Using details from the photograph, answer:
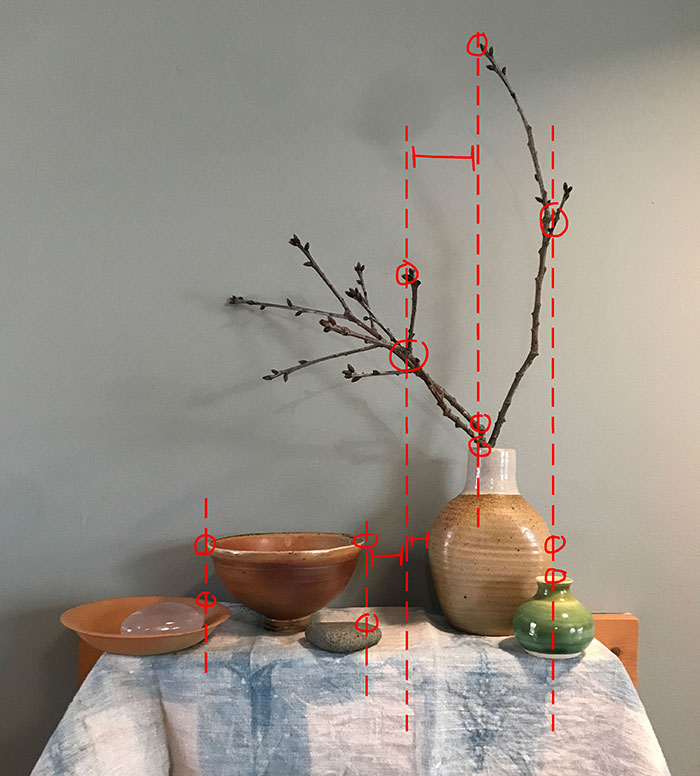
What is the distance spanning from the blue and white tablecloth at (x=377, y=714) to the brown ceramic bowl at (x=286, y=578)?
0.08 metres

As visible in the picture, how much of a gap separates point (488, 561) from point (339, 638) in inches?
8.9

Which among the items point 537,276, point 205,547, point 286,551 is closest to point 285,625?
point 286,551

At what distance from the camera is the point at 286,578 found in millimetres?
958

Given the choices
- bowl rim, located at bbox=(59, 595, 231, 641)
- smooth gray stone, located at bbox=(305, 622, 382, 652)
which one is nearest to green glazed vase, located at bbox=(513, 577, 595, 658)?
smooth gray stone, located at bbox=(305, 622, 382, 652)

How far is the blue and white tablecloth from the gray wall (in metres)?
0.24

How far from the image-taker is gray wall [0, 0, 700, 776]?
1.16 m

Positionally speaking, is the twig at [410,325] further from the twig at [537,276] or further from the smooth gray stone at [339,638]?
the smooth gray stone at [339,638]

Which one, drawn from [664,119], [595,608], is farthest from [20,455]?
[664,119]

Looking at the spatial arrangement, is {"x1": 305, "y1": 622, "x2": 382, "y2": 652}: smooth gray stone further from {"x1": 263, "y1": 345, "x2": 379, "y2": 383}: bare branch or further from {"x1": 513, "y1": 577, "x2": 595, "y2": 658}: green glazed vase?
{"x1": 263, "y1": 345, "x2": 379, "y2": 383}: bare branch

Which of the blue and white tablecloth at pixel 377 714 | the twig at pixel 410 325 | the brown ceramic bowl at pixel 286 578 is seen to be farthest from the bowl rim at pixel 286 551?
the twig at pixel 410 325

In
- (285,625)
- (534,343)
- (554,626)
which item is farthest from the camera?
(534,343)

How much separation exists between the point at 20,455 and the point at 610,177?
106 cm

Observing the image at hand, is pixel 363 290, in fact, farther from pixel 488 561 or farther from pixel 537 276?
pixel 488 561

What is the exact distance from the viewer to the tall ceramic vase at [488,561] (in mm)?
996
